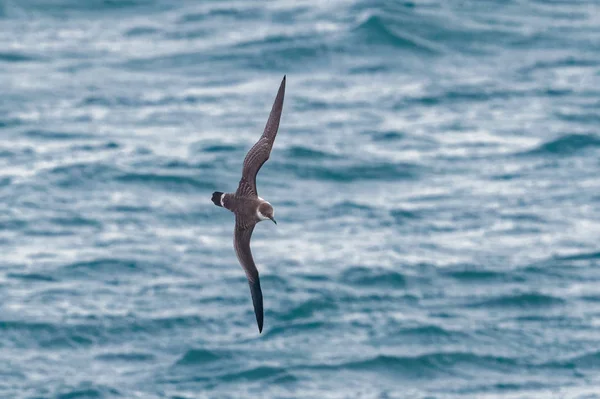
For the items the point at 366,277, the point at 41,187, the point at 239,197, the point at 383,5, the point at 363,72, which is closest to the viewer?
the point at 239,197

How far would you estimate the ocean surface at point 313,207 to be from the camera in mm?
27031

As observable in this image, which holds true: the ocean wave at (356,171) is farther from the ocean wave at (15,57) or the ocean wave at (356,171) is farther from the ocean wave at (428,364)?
the ocean wave at (15,57)

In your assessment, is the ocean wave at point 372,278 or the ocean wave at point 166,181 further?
the ocean wave at point 166,181

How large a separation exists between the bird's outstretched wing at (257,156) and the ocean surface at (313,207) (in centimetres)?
1502

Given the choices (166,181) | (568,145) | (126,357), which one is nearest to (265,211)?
(126,357)

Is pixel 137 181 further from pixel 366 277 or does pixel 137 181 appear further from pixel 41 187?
pixel 366 277

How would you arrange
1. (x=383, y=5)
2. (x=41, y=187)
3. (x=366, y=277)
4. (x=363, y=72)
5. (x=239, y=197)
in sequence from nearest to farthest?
(x=239, y=197) → (x=366, y=277) → (x=41, y=187) → (x=363, y=72) → (x=383, y=5)

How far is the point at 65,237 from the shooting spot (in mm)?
29797

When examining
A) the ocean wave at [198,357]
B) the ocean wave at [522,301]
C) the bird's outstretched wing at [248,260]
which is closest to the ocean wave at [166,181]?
the ocean wave at [198,357]

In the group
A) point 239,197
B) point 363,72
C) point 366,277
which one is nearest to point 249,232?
point 239,197

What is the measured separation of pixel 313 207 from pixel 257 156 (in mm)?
19402

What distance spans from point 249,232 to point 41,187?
20680 millimetres

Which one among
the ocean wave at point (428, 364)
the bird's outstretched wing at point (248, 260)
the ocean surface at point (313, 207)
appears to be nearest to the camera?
the bird's outstretched wing at point (248, 260)

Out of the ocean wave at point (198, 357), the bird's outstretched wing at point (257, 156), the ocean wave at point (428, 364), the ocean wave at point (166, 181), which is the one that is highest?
the bird's outstretched wing at point (257, 156)
